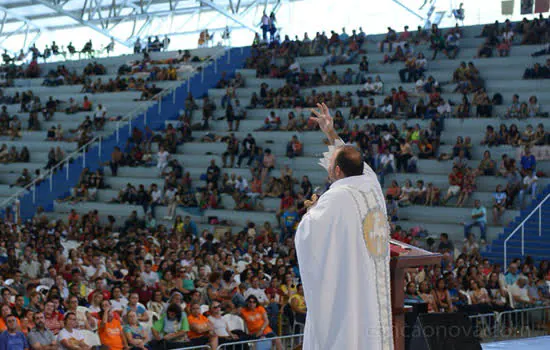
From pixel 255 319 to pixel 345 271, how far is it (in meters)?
6.42

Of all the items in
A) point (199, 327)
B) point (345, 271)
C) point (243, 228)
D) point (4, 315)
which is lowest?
point (243, 228)

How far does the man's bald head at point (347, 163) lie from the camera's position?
4.49m

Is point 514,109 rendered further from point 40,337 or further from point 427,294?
point 40,337

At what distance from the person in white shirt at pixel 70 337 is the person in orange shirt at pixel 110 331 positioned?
0.26 metres

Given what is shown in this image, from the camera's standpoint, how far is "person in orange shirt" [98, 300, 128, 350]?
943 cm

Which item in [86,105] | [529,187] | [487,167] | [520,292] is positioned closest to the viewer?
[520,292]

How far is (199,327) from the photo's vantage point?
10086mm

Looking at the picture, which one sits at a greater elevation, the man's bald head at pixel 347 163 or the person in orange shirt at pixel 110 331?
the man's bald head at pixel 347 163

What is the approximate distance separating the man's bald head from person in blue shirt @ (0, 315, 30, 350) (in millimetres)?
5196

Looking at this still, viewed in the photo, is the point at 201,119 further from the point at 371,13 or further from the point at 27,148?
the point at 371,13

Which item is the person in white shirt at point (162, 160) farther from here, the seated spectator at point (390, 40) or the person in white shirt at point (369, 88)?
Result: the seated spectator at point (390, 40)

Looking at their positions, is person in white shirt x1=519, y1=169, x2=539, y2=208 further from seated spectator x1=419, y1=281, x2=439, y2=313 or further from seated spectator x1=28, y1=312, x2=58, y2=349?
seated spectator x1=28, y1=312, x2=58, y2=349

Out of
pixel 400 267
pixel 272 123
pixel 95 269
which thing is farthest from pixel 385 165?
pixel 400 267

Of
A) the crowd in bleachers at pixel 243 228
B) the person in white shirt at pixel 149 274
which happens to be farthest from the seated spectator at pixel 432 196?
the person in white shirt at pixel 149 274
